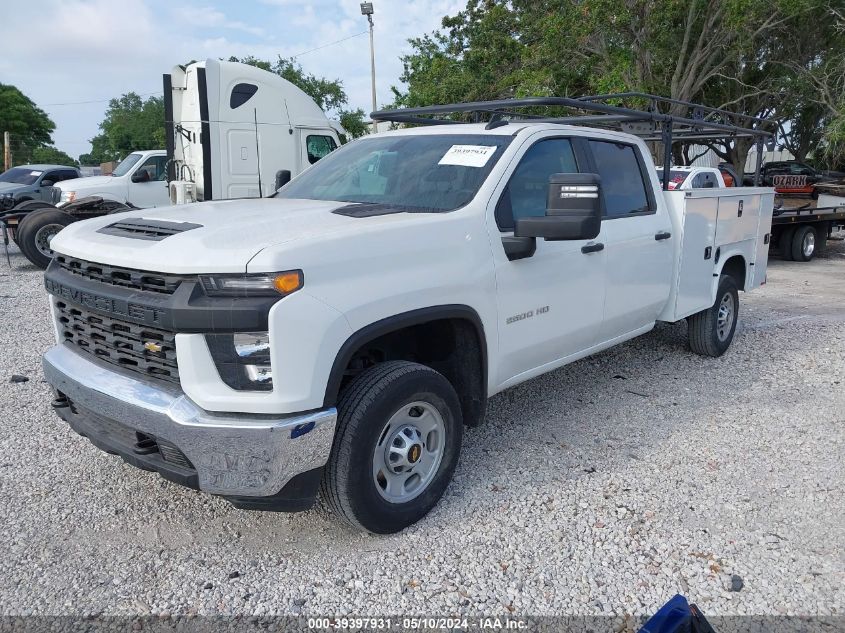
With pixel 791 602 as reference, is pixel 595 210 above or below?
above

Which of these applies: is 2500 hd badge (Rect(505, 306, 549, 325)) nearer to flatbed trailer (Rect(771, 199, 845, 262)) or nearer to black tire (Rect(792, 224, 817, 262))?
flatbed trailer (Rect(771, 199, 845, 262))

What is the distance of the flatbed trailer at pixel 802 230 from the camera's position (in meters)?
13.0

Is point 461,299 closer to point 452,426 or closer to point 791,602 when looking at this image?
point 452,426

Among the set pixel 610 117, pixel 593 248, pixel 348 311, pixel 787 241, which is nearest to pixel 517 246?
pixel 593 248

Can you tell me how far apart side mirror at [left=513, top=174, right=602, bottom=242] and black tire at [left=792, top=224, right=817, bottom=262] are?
11.7 metres

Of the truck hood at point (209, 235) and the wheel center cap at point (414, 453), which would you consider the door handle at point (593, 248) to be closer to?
the truck hood at point (209, 235)

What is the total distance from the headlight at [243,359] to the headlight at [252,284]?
0.52ft

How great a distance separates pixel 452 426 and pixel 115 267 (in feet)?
5.55

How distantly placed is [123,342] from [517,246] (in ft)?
6.35

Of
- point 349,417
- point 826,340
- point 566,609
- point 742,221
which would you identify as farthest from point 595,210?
point 826,340

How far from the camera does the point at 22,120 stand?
52.2m

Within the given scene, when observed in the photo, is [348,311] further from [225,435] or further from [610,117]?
[610,117]

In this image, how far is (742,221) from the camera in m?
6.21

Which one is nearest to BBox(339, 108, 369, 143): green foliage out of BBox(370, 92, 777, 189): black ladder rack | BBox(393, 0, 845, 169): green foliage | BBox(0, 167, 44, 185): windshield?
BBox(393, 0, 845, 169): green foliage
